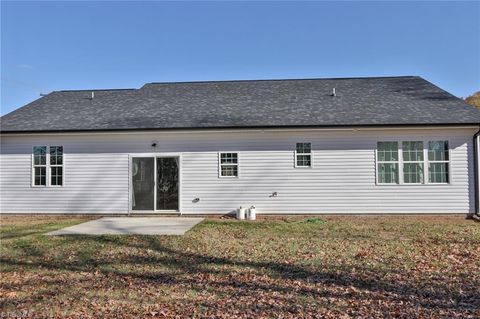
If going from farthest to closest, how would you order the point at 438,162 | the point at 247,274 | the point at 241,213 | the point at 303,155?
the point at 303,155 < the point at 241,213 < the point at 438,162 < the point at 247,274

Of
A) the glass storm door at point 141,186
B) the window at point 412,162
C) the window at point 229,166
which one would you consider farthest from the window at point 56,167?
the window at point 412,162

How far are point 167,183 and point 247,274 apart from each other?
840 centimetres

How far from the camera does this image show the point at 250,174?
13.8 metres

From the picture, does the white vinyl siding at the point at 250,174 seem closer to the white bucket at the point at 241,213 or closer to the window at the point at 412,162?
the window at the point at 412,162

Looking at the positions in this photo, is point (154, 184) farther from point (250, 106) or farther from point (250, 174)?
point (250, 106)

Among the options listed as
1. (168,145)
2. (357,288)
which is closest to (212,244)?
(357,288)

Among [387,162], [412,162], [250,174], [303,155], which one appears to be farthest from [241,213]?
[412,162]

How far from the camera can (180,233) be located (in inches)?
401

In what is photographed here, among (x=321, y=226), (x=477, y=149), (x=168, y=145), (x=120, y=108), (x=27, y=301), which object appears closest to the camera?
(x=27, y=301)

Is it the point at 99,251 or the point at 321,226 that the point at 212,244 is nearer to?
the point at 99,251

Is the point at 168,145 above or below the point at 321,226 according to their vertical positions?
above

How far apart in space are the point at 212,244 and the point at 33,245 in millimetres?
4068

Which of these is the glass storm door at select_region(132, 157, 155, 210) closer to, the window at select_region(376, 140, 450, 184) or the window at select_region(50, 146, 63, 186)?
the window at select_region(50, 146, 63, 186)

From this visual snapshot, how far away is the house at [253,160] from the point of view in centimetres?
1333
